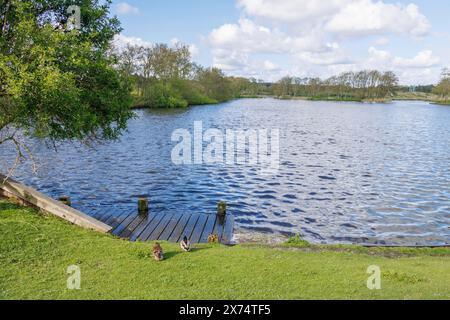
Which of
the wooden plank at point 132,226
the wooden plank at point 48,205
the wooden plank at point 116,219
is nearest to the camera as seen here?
the wooden plank at point 48,205

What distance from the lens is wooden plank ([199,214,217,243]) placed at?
16.7 meters

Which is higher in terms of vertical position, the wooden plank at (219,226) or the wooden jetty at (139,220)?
the wooden jetty at (139,220)

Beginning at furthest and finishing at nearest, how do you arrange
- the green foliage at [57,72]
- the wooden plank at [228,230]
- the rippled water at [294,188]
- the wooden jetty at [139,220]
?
1. the rippled water at [294,188]
2. the wooden plank at [228,230]
3. the wooden jetty at [139,220]
4. the green foliage at [57,72]

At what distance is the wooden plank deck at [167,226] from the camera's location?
16.7m

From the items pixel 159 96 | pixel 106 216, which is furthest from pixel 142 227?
pixel 159 96

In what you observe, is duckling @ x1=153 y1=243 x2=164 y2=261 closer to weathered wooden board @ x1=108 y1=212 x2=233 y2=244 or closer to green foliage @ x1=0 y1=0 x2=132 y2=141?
weathered wooden board @ x1=108 y1=212 x2=233 y2=244

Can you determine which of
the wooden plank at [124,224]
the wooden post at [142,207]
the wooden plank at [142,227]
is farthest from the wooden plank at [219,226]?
the wooden plank at [124,224]

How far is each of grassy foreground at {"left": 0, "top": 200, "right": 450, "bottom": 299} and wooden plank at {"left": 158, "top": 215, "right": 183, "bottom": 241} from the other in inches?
111

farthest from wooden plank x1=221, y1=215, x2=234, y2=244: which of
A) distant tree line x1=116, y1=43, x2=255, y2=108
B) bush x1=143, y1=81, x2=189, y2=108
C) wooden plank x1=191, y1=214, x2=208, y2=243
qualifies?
bush x1=143, y1=81, x2=189, y2=108

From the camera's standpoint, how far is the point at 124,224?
18188 millimetres

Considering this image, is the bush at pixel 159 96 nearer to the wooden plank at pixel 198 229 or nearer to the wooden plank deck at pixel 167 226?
the wooden plank deck at pixel 167 226

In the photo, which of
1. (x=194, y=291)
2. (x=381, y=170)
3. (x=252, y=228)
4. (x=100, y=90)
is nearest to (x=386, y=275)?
(x=194, y=291)

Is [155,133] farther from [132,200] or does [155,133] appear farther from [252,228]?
[252,228]

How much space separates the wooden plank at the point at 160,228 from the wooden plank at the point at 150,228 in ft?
0.50
